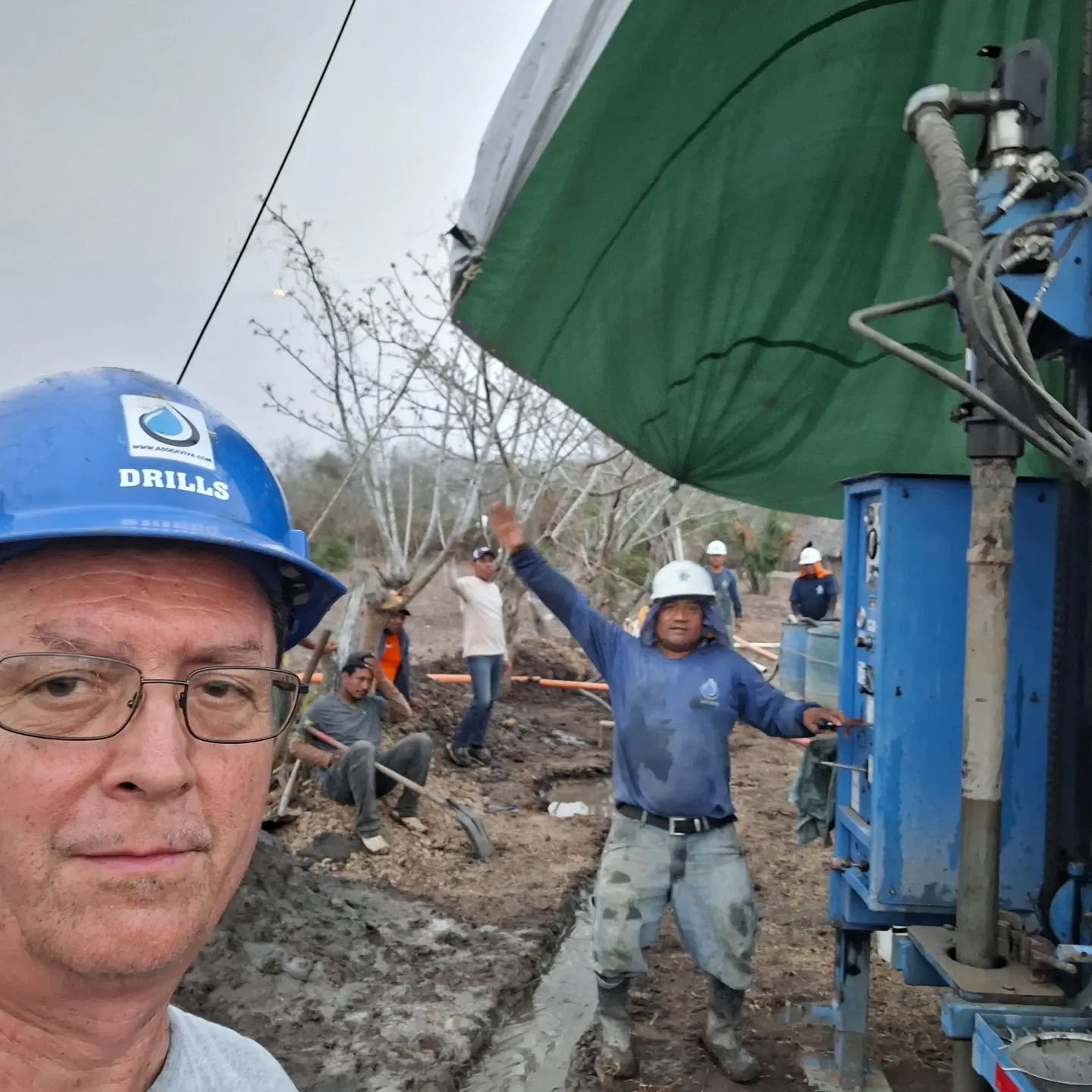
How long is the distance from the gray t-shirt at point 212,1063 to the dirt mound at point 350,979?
3.00 metres

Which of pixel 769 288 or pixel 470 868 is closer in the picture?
pixel 769 288

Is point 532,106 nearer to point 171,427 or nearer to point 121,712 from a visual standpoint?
point 171,427

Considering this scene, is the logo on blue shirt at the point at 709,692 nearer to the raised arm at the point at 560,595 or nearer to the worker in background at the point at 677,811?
the worker in background at the point at 677,811

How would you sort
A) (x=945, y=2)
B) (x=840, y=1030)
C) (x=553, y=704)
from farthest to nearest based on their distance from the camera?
(x=553, y=704), (x=840, y=1030), (x=945, y=2)

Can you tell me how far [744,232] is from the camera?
3.66 m

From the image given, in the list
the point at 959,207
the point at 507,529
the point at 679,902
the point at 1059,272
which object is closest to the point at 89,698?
the point at 959,207

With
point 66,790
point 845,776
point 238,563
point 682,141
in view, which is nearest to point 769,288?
point 682,141

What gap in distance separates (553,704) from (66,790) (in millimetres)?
11944

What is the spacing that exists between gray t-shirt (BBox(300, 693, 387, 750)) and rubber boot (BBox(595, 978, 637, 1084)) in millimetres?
3103

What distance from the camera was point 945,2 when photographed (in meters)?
3.12

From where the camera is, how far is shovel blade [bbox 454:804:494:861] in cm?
658

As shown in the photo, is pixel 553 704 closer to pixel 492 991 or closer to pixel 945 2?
pixel 492 991

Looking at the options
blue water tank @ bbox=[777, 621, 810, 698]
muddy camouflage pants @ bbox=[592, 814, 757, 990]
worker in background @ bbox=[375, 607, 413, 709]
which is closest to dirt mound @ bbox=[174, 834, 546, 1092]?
muddy camouflage pants @ bbox=[592, 814, 757, 990]

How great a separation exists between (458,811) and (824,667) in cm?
307
